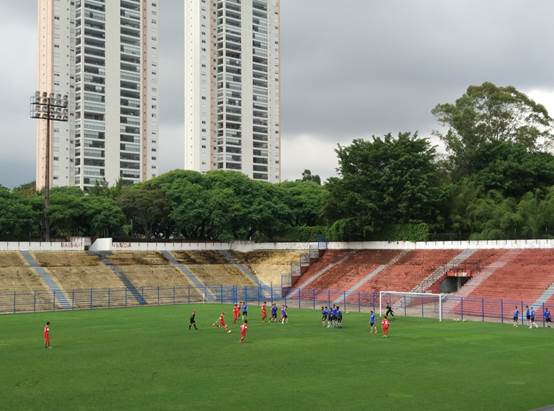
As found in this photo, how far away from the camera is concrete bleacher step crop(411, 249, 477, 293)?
61994 mm

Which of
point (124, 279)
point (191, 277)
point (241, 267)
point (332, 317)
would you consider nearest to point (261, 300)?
point (191, 277)

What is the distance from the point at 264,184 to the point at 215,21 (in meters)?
79.0

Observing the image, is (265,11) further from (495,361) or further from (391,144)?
(495,361)

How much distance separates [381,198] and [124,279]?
30336mm

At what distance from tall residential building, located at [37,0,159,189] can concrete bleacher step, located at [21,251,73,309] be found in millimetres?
68785

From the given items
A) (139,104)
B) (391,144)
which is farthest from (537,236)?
(139,104)

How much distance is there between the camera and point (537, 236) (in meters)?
66.2

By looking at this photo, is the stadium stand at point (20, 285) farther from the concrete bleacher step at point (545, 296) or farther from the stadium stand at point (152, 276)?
the concrete bleacher step at point (545, 296)

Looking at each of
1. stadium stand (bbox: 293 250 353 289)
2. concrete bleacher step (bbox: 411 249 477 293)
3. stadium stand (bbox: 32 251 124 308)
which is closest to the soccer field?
concrete bleacher step (bbox: 411 249 477 293)

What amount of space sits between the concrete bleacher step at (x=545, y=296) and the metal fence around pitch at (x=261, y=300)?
0.56 meters

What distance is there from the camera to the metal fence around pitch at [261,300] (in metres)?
50.8

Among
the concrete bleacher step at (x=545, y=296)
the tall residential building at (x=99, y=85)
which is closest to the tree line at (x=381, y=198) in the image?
the concrete bleacher step at (x=545, y=296)

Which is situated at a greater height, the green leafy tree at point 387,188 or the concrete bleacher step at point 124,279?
the green leafy tree at point 387,188

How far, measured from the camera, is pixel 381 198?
2972 inches
